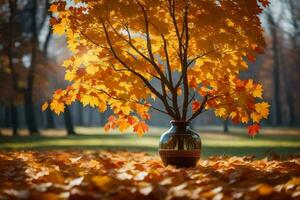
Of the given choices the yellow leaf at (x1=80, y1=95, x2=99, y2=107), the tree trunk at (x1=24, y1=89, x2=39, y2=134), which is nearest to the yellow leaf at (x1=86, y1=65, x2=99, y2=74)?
the yellow leaf at (x1=80, y1=95, x2=99, y2=107)

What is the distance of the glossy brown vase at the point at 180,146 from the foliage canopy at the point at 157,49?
0.47m

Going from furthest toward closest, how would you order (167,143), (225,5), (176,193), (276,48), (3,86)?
1. (276,48)
2. (3,86)
3. (167,143)
4. (225,5)
5. (176,193)

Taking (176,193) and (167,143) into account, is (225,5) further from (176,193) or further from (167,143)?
A: (176,193)

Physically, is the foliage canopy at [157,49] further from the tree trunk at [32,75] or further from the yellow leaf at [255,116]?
the tree trunk at [32,75]

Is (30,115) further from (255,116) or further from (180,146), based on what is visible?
(255,116)

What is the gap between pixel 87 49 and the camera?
732 cm

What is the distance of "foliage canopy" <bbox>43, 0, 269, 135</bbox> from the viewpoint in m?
6.67

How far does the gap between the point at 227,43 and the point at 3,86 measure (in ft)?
88.7

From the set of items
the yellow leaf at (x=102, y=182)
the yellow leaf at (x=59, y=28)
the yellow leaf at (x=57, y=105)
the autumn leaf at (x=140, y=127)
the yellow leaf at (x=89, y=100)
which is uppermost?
the yellow leaf at (x=59, y=28)

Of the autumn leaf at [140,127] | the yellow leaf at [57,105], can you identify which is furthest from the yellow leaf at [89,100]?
the autumn leaf at [140,127]

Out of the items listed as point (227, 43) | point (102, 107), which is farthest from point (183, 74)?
point (102, 107)

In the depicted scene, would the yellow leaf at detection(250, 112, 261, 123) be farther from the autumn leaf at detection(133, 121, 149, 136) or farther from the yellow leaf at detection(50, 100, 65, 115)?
the yellow leaf at detection(50, 100, 65, 115)

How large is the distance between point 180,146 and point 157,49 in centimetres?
167

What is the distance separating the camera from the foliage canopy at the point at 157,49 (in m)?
6.67
